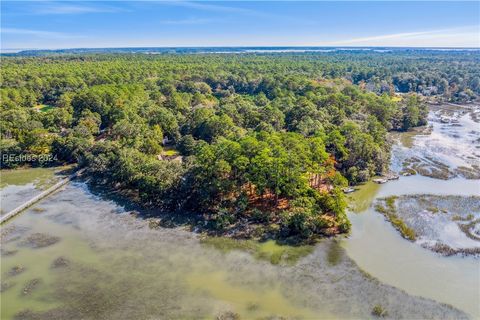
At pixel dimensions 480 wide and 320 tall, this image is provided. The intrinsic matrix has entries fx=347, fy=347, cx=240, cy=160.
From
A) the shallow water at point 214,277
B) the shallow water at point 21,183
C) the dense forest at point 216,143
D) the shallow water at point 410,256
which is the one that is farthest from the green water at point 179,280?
the shallow water at point 21,183

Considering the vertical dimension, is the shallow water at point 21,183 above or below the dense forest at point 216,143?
below

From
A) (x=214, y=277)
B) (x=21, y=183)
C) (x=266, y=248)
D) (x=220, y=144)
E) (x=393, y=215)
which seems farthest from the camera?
(x=21, y=183)

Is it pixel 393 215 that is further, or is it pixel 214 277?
pixel 393 215

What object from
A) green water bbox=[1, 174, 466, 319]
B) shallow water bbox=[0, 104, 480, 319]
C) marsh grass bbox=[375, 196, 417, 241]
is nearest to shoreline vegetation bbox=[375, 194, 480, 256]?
marsh grass bbox=[375, 196, 417, 241]

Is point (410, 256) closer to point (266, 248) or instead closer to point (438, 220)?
point (438, 220)

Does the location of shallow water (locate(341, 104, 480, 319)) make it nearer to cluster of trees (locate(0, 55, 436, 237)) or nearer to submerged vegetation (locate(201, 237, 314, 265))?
cluster of trees (locate(0, 55, 436, 237))

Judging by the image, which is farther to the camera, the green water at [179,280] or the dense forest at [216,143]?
the dense forest at [216,143]

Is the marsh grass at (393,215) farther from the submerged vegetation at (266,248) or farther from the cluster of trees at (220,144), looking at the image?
the submerged vegetation at (266,248)

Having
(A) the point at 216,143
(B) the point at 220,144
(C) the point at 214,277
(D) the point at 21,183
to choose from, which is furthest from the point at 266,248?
(D) the point at 21,183

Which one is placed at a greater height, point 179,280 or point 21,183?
point 21,183
